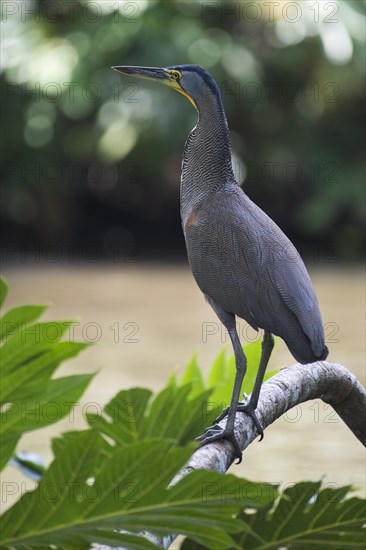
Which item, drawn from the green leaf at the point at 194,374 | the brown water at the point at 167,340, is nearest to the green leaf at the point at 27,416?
the green leaf at the point at 194,374

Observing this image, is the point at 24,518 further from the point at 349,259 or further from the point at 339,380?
the point at 349,259

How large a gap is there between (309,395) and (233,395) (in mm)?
128

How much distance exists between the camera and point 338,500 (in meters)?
0.64

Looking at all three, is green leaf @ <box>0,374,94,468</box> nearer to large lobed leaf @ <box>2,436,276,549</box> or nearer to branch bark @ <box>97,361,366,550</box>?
large lobed leaf @ <box>2,436,276,549</box>

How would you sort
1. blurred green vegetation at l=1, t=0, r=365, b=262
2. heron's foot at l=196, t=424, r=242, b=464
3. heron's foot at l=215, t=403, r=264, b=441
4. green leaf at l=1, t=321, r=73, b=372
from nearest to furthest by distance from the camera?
1. green leaf at l=1, t=321, r=73, b=372
2. heron's foot at l=196, t=424, r=242, b=464
3. heron's foot at l=215, t=403, r=264, b=441
4. blurred green vegetation at l=1, t=0, r=365, b=262

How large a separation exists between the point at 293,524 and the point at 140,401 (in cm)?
14

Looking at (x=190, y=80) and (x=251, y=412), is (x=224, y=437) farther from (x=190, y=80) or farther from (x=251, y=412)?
(x=190, y=80)

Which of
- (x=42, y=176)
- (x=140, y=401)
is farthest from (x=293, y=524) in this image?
(x=42, y=176)

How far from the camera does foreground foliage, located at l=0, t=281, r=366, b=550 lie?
52 centimetres

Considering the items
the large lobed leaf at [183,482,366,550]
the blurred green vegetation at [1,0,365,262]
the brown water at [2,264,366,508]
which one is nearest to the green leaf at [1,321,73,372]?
the large lobed leaf at [183,482,366,550]

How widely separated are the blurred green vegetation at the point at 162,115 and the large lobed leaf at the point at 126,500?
902 centimetres

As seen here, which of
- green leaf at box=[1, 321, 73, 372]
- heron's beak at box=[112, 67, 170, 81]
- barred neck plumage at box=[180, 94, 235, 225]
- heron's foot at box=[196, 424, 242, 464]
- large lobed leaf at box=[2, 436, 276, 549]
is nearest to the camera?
large lobed leaf at box=[2, 436, 276, 549]

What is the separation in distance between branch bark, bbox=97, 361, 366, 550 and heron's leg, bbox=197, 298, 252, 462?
0.01 m

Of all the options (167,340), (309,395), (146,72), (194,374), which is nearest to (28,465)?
(194,374)
